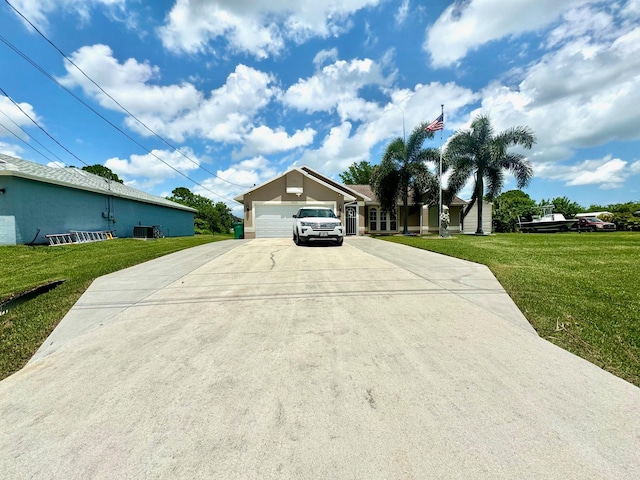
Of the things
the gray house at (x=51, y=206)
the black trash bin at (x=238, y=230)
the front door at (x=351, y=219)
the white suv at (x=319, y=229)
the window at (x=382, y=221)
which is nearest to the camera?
the white suv at (x=319, y=229)

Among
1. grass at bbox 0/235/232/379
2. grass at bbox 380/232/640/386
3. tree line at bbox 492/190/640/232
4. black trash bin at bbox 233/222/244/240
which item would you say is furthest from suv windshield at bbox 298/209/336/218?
tree line at bbox 492/190/640/232

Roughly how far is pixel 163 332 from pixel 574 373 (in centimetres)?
427

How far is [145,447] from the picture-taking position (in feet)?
5.90

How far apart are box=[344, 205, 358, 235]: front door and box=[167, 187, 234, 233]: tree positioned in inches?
1101

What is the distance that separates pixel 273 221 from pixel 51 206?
11012mm

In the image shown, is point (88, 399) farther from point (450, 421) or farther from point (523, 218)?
point (523, 218)

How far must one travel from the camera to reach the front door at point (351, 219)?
21.9 m

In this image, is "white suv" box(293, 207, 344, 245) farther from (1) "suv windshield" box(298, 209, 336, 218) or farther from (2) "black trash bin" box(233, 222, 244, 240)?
(2) "black trash bin" box(233, 222, 244, 240)

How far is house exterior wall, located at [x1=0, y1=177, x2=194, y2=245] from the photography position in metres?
12.3

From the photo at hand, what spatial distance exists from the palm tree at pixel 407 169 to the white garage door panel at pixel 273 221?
22.2 feet

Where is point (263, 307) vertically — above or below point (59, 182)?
below

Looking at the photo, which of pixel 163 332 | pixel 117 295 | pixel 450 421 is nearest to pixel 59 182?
pixel 117 295

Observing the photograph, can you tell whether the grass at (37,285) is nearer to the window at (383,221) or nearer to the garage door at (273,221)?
the garage door at (273,221)

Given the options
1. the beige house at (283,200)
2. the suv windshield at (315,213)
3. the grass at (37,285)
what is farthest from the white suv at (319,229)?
the beige house at (283,200)
